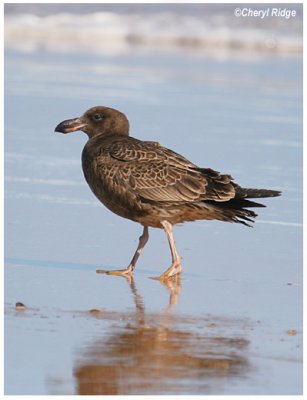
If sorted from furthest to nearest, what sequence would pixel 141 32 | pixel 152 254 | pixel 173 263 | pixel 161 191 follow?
1. pixel 141 32
2. pixel 152 254
3. pixel 161 191
4. pixel 173 263

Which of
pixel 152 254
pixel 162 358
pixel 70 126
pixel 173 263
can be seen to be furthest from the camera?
pixel 70 126

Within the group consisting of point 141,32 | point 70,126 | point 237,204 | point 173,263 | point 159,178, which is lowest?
point 173,263

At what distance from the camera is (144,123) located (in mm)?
15922

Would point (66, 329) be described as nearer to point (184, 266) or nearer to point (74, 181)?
point (184, 266)

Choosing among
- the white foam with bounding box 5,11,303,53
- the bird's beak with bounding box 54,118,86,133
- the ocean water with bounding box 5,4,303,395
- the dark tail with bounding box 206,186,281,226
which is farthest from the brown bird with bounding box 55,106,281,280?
the white foam with bounding box 5,11,303,53

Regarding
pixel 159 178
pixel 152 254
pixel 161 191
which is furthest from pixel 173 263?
pixel 152 254

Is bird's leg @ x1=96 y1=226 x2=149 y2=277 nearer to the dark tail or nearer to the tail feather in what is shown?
the dark tail

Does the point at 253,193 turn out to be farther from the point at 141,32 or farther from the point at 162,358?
the point at 141,32

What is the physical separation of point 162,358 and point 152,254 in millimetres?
3193

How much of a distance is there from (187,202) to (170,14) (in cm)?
2489

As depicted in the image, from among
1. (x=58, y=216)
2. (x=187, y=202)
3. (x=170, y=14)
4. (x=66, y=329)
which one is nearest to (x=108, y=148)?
(x=187, y=202)

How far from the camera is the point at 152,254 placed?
968 centimetres

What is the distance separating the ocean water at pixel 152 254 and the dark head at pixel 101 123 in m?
0.89

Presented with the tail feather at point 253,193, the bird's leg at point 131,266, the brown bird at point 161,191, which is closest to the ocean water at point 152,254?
the bird's leg at point 131,266
